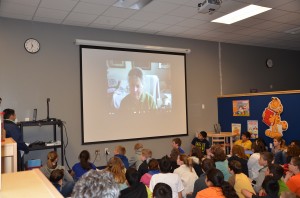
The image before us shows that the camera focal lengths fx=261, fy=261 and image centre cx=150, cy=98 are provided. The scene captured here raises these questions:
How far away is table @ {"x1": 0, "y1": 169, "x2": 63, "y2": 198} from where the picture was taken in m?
0.84

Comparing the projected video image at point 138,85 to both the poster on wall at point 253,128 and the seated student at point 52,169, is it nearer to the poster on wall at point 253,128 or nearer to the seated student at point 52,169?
the poster on wall at point 253,128

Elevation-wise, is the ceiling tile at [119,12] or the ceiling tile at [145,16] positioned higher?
the ceiling tile at [145,16]

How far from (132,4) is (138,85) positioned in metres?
2.24

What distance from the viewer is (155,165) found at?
11.5 ft

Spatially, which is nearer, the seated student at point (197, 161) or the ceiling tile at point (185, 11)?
the seated student at point (197, 161)

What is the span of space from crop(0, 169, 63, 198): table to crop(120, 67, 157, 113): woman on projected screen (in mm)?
5041

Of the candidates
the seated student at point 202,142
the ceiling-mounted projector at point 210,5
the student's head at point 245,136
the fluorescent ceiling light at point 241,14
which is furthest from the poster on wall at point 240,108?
the ceiling-mounted projector at point 210,5

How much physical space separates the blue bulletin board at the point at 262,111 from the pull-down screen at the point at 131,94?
4.23 feet

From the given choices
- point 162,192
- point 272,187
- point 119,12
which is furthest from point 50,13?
point 272,187

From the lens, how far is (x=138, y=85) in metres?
6.29

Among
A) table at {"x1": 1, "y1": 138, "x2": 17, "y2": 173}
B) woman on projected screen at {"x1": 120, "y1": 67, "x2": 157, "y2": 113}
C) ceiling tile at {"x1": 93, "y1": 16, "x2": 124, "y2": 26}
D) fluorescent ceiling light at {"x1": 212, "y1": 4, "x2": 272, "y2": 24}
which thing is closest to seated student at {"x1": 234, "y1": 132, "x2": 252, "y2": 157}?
woman on projected screen at {"x1": 120, "y1": 67, "x2": 157, "y2": 113}

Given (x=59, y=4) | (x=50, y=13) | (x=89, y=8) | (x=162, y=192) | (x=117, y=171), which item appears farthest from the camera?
(x=50, y=13)

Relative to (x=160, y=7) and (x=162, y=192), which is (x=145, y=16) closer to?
(x=160, y=7)

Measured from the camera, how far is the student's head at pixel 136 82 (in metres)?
6.21
